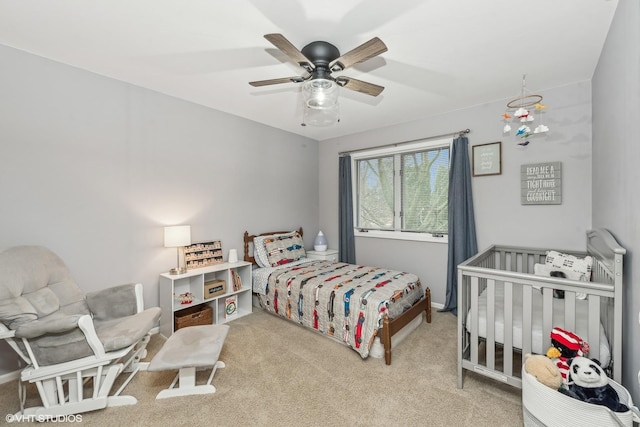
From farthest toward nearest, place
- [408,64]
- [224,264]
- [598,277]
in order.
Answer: [224,264] → [408,64] → [598,277]

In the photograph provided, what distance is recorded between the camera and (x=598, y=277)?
224 centimetres

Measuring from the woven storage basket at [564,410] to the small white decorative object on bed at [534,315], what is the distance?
0.32 m

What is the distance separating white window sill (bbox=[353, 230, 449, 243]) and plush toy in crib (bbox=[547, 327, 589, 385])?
212 centimetres

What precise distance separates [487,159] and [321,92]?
244 centimetres

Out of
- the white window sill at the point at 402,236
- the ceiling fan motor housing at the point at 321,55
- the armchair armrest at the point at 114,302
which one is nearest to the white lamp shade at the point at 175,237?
the armchair armrest at the point at 114,302

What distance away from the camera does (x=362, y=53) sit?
1.67m

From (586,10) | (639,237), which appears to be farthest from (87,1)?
(639,237)

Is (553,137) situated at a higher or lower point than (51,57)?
lower

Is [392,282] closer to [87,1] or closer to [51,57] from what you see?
[87,1]

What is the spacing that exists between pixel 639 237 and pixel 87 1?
134 inches

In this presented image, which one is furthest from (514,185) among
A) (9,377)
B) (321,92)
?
(9,377)

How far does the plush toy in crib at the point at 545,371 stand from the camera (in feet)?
4.71

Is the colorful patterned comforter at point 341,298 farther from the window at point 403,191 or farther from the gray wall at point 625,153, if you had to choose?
the gray wall at point 625,153

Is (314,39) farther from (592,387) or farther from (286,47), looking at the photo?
(592,387)
